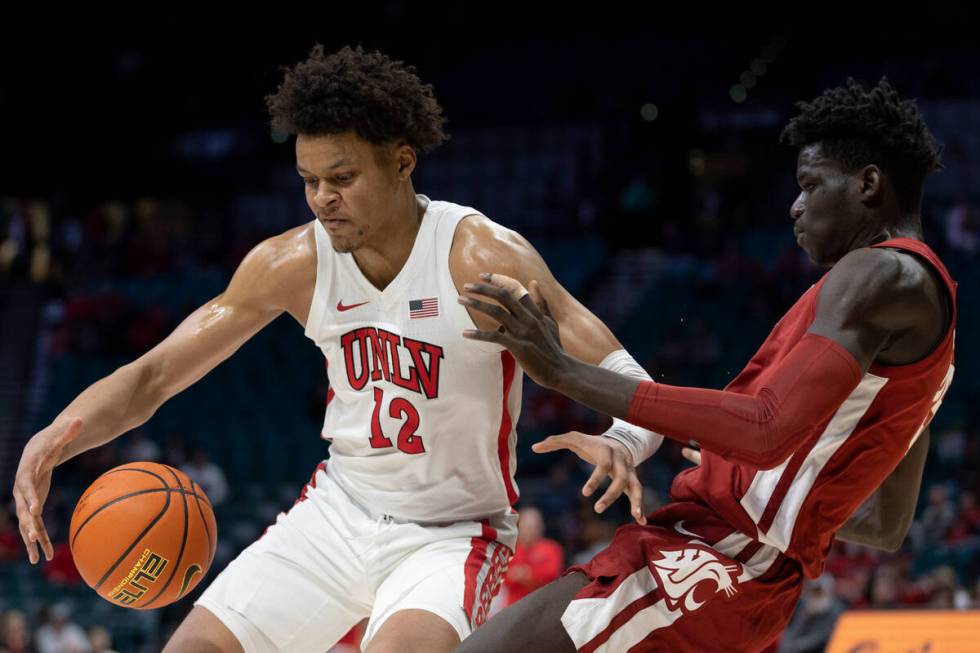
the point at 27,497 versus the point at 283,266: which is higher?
the point at 283,266

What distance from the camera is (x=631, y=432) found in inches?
127

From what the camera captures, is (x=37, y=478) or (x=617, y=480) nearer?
(x=617, y=480)

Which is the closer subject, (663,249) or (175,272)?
(663,249)

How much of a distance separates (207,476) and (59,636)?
216 cm

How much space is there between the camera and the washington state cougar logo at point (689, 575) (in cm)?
307

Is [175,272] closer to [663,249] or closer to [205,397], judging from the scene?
[205,397]

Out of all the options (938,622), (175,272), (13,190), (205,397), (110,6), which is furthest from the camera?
(110,6)

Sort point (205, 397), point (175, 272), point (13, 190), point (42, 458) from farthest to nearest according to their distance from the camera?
point (13, 190) → point (175, 272) → point (205, 397) → point (42, 458)

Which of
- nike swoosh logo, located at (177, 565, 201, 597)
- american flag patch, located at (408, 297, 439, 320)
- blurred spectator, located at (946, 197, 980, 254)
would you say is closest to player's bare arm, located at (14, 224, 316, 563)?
american flag patch, located at (408, 297, 439, 320)

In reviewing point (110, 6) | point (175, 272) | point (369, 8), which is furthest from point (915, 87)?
point (110, 6)

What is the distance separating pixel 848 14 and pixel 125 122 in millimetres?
10969

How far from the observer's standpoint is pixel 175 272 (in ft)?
53.4

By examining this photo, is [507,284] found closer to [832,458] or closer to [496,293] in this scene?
[496,293]

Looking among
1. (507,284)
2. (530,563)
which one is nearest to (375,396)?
(507,284)
